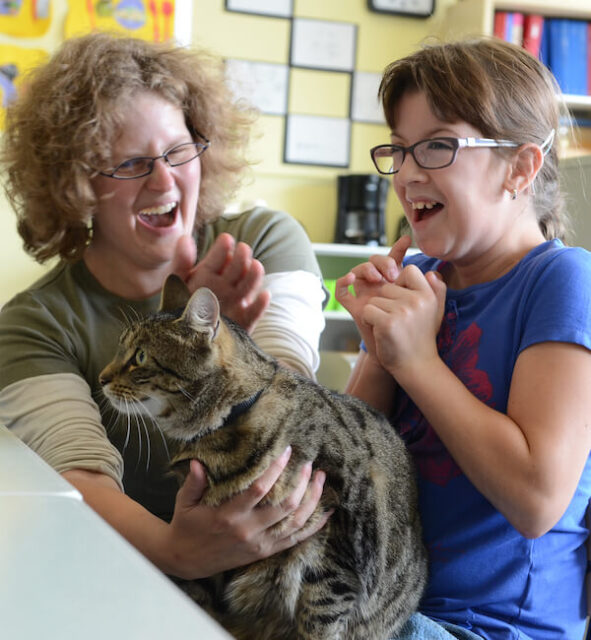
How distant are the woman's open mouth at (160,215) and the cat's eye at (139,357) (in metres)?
0.39

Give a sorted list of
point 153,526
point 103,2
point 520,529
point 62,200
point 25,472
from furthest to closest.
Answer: point 103,2
point 62,200
point 153,526
point 520,529
point 25,472

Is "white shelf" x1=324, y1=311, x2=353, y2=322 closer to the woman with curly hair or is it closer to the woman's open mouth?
the woman with curly hair

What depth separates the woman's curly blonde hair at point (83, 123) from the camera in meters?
1.38

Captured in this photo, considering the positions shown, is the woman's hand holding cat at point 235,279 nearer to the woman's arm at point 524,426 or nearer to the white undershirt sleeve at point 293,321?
the white undershirt sleeve at point 293,321

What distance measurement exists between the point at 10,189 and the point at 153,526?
914 millimetres

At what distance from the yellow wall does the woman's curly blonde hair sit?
211cm

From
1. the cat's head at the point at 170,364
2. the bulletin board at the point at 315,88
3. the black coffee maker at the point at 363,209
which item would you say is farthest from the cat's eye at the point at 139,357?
the bulletin board at the point at 315,88

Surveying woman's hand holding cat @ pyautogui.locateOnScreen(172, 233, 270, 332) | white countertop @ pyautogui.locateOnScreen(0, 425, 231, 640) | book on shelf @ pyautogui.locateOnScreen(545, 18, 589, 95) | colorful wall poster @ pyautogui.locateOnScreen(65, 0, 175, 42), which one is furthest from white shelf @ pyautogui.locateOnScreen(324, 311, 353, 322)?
white countertop @ pyautogui.locateOnScreen(0, 425, 231, 640)

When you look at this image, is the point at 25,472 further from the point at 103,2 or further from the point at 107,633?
the point at 103,2

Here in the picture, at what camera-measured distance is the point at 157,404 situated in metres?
1.05

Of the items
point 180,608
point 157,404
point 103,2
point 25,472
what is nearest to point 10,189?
point 157,404

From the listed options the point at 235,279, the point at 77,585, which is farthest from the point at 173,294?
the point at 77,585

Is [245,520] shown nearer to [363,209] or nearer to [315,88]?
[363,209]

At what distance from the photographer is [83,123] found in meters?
1.36
